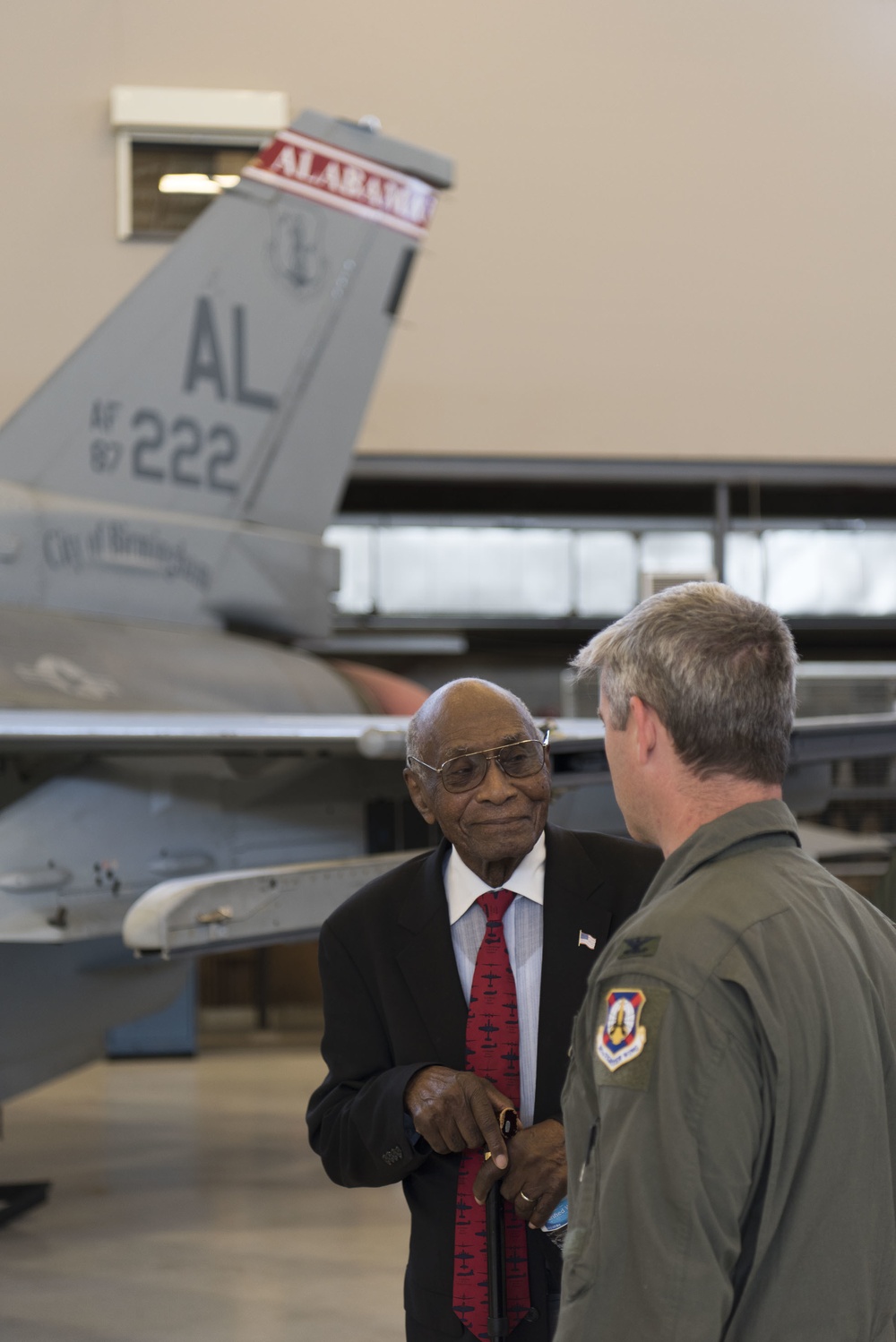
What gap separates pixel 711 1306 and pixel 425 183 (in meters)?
6.87

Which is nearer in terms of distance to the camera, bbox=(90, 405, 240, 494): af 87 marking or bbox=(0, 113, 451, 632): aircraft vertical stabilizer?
bbox=(0, 113, 451, 632): aircraft vertical stabilizer

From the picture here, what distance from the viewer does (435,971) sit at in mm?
1917

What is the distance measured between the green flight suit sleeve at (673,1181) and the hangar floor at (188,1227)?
11.7 feet

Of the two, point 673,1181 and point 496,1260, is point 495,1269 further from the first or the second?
point 673,1181

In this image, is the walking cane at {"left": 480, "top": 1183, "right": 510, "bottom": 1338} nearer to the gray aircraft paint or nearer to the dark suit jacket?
the dark suit jacket

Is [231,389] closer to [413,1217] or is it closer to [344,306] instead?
[344,306]

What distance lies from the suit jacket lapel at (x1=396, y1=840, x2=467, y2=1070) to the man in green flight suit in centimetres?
58

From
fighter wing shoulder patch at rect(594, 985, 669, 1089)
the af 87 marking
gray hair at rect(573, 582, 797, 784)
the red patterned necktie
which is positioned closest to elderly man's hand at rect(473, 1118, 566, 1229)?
the red patterned necktie

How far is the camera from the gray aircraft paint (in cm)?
514

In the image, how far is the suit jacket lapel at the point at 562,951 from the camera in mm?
1889

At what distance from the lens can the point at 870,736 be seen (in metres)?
5.15

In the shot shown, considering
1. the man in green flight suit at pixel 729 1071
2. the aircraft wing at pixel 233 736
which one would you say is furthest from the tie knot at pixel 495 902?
the aircraft wing at pixel 233 736

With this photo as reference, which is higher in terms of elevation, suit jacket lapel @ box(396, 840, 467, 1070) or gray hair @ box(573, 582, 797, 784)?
gray hair @ box(573, 582, 797, 784)

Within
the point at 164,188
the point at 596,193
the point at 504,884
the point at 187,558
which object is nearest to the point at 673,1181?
the point at 504,884
